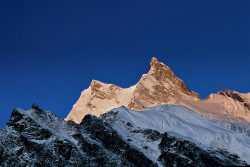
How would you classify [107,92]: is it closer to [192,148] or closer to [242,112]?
[242,112]

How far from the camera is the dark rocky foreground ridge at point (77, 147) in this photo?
6656 centimetres

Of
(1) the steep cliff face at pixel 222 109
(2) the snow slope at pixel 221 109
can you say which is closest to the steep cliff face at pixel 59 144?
(1) the steep cliff face at pixel 222 109

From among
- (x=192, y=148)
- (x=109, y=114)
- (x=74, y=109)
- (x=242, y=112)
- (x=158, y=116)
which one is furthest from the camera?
(x=74, y=109)

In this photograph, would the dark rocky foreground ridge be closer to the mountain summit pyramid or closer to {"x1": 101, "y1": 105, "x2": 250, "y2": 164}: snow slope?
{"x1": 101, "y1": 105, "x2": 250, "y2": 164}: snow slope

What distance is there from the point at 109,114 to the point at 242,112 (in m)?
46.3

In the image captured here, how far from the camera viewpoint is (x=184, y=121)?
96500 mm

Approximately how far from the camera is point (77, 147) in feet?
230

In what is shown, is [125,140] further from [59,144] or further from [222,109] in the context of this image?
[222,109]

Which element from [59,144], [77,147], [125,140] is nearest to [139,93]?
[125,140]

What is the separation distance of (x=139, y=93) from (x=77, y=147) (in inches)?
2665

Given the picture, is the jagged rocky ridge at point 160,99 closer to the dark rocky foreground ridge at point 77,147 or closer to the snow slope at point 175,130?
the snow slope at point 175,130

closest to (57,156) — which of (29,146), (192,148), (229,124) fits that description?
(29,146)

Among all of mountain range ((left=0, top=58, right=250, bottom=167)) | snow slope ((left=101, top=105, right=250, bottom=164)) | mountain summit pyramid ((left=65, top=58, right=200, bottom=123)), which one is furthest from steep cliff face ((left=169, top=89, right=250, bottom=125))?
snow slope ((left=101, top=105, right=250, bottom=164))

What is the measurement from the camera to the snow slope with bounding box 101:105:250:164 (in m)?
80.2
